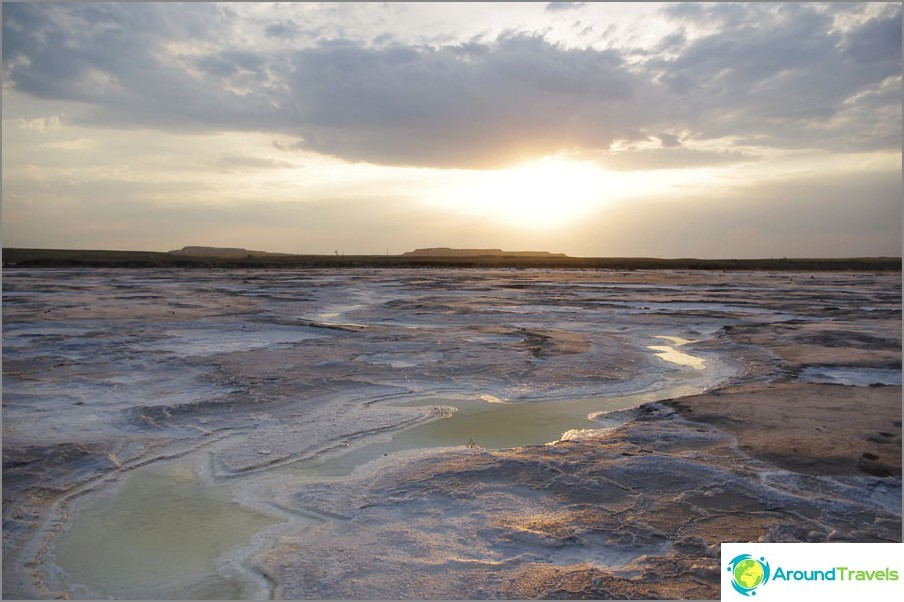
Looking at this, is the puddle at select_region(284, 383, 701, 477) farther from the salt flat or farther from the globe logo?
the globe logo

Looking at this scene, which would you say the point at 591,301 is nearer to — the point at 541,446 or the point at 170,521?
the point at 541,446

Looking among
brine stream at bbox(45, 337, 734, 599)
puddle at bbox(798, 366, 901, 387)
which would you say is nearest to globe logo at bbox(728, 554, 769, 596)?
brine stream at bbox(45, 337, 734, 599)

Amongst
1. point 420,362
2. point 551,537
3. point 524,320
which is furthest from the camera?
point 524,320

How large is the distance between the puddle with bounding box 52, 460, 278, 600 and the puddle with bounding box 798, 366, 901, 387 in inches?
357

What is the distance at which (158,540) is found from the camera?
456 centimetres

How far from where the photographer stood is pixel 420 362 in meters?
11.6

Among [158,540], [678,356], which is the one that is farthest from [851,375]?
[158,540]

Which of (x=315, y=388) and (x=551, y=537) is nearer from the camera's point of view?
(x=551, y=537)

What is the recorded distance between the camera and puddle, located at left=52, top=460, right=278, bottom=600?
3.95 meters

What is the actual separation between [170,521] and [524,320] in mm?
14853

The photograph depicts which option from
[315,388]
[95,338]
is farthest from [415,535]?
[95,338]

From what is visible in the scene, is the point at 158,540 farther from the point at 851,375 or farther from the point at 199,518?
the point at 851,375

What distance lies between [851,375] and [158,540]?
426 inches

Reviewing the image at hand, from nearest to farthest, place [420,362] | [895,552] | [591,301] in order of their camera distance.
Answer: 1. [895,552]
2. [420,362]
3. [591,301]
